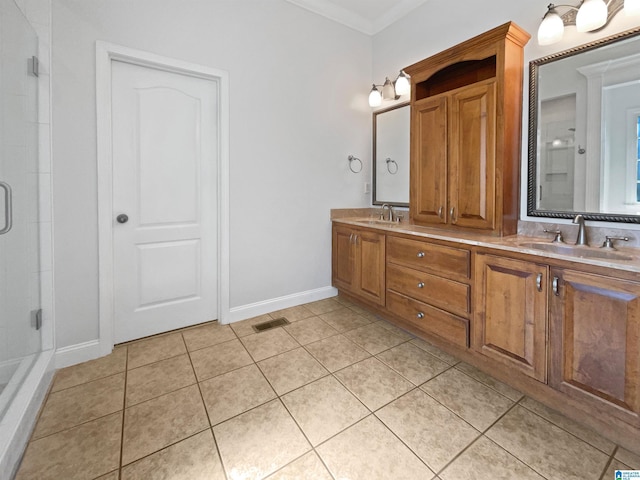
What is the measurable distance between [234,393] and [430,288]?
144 centimetres

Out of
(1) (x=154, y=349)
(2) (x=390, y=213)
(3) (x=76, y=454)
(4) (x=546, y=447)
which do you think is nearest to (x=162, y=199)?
(1) (x=154, y=349)

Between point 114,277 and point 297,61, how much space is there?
2402mm

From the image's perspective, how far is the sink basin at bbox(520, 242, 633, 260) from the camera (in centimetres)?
153

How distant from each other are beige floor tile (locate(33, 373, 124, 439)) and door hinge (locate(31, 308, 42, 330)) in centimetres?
44

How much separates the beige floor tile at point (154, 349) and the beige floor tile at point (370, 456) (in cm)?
135

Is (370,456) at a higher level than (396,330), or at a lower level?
lower

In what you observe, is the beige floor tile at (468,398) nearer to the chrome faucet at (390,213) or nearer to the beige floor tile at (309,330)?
the beige floor tile at (309,330)

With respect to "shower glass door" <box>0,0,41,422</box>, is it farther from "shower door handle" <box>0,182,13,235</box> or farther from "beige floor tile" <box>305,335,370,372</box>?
"beige floor tile" <box>305,335,370,372</box>

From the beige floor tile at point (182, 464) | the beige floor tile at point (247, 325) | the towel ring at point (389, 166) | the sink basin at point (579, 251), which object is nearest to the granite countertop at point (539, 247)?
the sink basin at point (579, 251)

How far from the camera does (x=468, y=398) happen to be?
168 cm

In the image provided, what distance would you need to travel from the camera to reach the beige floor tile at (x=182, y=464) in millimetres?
1217

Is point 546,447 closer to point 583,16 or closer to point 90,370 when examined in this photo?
point 583,16

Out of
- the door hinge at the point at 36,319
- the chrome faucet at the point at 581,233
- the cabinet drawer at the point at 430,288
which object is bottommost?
the door hinge at the point at 36,319

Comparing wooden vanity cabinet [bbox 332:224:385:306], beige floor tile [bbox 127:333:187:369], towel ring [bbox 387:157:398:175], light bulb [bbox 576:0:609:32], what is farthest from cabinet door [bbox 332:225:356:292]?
light bulb [bbox 576:0:609:32]
